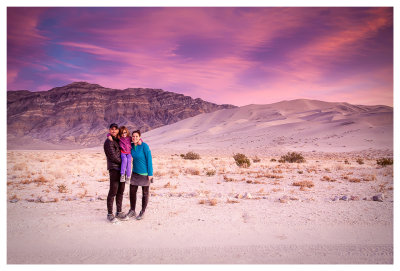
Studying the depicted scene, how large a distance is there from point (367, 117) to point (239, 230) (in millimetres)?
78397

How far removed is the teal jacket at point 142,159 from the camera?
20.5 ft

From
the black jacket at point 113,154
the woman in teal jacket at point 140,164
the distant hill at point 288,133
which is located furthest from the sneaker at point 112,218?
the distant hill at point 288,133

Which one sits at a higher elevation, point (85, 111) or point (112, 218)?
point (85, 111)

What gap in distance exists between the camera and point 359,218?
6.57 m

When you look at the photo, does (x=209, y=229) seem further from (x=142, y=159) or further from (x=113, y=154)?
(x=113, y=154)

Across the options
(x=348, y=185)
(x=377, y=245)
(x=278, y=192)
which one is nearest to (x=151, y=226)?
(x=377, y=245)

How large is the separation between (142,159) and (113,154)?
25.6 inches

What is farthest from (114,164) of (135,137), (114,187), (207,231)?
(207,231)

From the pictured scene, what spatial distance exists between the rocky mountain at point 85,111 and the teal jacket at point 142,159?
12606 cm

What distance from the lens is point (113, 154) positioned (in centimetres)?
597

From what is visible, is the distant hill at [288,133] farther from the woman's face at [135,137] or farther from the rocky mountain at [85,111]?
the rocky mountain at [85,111]

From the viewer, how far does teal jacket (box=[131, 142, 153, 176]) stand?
6.24 m

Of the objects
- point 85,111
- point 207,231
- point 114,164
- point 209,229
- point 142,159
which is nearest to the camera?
point 207,231
